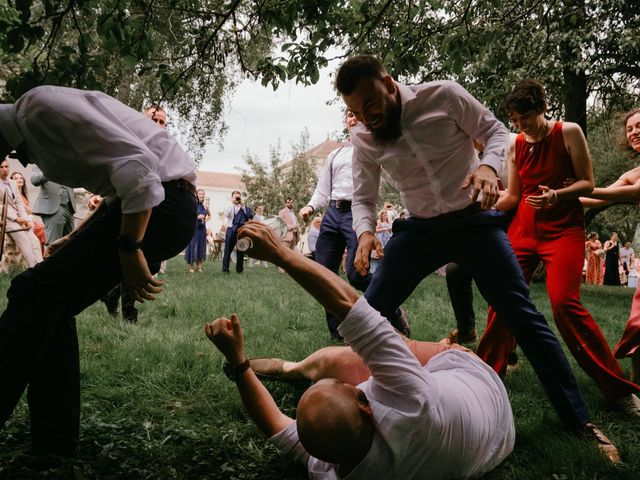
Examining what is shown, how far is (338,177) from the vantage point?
6191 millimetres

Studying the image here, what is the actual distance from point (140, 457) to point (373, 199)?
2175mm

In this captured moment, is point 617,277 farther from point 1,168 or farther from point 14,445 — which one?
point 14,445

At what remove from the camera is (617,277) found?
25594 mm

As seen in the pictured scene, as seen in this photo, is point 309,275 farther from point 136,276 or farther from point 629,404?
point 629,404

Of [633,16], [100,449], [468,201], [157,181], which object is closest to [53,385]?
[100,449]

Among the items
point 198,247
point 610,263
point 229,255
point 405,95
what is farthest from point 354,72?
point 610,263

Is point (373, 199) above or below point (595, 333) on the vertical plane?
above

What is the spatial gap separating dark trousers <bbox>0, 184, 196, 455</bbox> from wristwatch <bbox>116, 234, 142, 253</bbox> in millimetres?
145

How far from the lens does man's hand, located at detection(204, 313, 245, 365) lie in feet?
8.02

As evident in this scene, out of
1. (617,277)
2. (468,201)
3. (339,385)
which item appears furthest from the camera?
(617,277)

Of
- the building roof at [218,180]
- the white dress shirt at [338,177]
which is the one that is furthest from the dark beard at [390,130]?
the building roof at [218,180]

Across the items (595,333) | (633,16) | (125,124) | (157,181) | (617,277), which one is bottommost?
(617,277)

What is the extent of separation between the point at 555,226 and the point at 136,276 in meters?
3.03

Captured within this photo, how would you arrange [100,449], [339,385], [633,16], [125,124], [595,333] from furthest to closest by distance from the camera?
1. [633,16]
2. [595,333]
3. [100,449]
4. [125,124]
5. [339,385]
